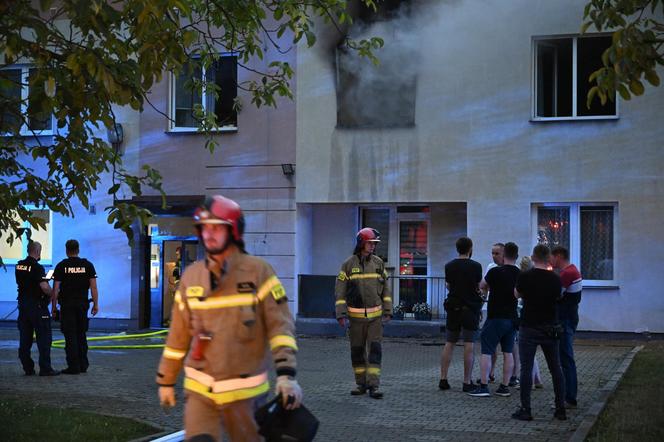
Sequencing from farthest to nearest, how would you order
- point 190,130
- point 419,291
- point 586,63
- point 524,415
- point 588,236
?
point 190,130
point 419,291
point 586,63
point 588,236
point 524,415

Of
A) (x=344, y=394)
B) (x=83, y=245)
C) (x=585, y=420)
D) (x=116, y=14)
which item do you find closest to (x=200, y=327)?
(x=116, y=14)

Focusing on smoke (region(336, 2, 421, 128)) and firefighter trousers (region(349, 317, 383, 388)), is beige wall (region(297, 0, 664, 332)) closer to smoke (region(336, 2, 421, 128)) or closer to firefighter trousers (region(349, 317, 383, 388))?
smoke (region(336, 2, 421, 128))

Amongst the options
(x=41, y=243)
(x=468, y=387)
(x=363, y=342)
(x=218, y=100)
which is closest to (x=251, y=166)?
(x=218, y=100)

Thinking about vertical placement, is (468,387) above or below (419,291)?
below

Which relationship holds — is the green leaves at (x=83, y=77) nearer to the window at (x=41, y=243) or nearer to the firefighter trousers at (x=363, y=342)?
the firefighter trousers at (x=363, y=342)

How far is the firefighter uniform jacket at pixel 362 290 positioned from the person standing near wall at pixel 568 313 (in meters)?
2.22

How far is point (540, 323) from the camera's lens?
9719 millimetres

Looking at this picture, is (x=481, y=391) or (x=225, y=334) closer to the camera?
(x=225, y=334)

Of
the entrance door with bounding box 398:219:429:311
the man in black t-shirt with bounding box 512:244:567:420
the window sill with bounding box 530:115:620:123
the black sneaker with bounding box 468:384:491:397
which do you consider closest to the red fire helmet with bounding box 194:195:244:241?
the man in black t-shirt with bounding box 512:244:567:420

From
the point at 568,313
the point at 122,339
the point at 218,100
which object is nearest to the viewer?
the point at 568,313

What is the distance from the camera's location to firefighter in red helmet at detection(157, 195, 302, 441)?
5551 millimetres

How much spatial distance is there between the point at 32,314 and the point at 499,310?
22.2 feet

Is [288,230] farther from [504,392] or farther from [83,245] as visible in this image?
[504,392]

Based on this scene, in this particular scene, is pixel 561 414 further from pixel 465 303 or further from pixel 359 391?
pixel 359 391
